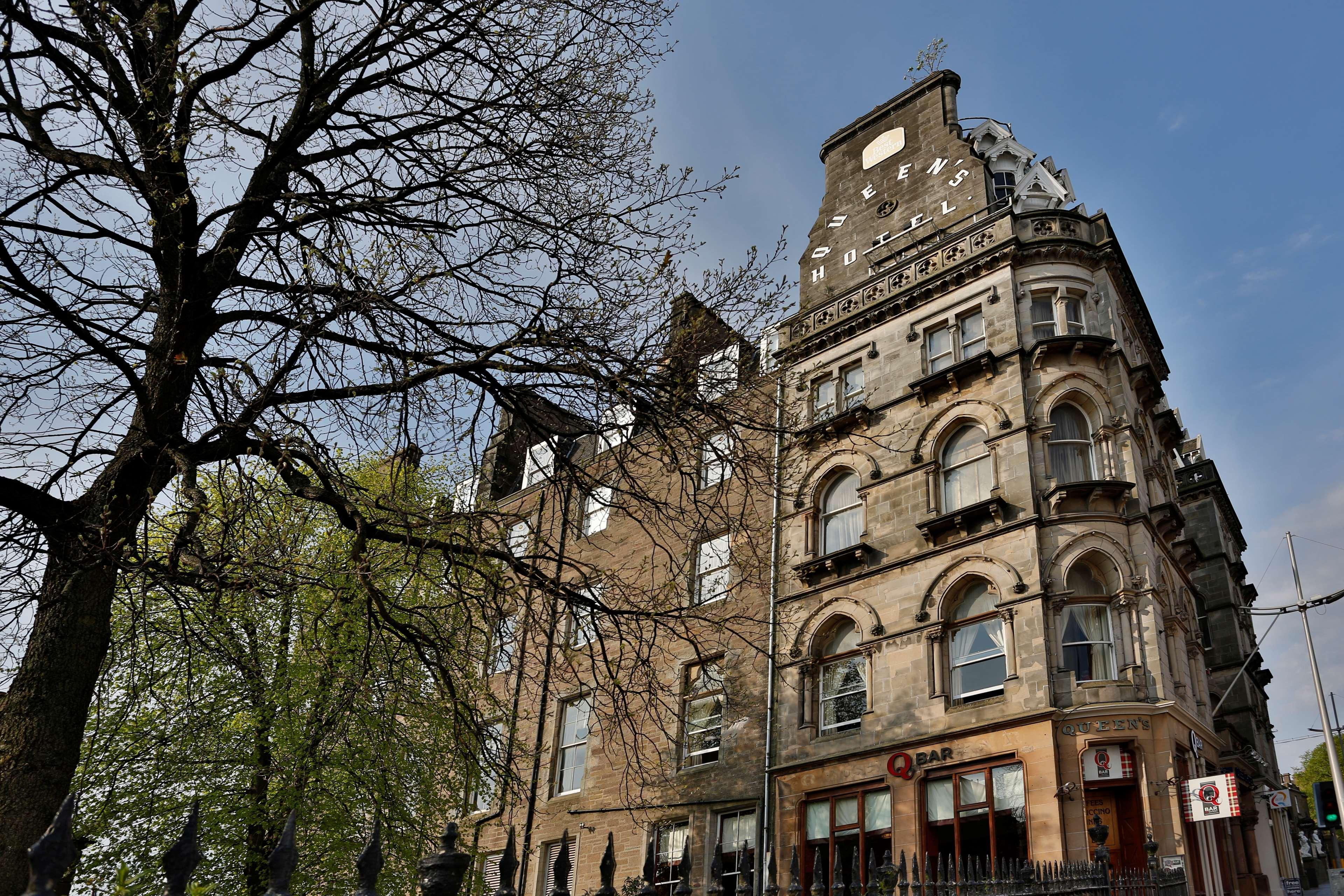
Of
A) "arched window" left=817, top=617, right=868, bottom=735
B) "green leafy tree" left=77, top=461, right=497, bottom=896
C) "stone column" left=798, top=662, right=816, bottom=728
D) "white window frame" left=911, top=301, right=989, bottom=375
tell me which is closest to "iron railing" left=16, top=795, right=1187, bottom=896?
"green leafy tree" left=77, top=461, right=497, bottom=896

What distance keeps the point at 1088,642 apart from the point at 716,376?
11.9 metres

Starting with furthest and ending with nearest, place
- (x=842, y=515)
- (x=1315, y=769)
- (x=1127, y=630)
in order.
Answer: (x=1315, y=769) < (x=842, y=515) < (x=1127, y=630)

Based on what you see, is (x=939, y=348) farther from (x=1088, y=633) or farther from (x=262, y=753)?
(x=262, y=753)

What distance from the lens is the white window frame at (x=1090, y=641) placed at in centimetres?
1842

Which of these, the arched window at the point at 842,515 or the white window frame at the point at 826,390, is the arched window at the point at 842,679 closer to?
the arched window at the point at 842,515

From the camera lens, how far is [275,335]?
29.1 feet

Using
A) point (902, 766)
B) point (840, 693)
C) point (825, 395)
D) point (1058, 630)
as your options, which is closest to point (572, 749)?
point (840, 693)

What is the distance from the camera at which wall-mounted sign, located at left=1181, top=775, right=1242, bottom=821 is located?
16719mm

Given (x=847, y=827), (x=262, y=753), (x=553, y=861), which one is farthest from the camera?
(x=553, y=861)

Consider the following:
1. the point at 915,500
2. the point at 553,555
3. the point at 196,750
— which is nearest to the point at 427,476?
the point at 196,750

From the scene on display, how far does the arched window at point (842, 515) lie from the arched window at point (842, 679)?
189cm

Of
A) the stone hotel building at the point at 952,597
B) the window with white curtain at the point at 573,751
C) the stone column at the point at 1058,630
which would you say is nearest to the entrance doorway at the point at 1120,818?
the stone hotel building at the point at 952,597

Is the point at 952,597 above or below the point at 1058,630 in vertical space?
above

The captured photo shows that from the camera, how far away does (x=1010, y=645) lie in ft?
62.2
